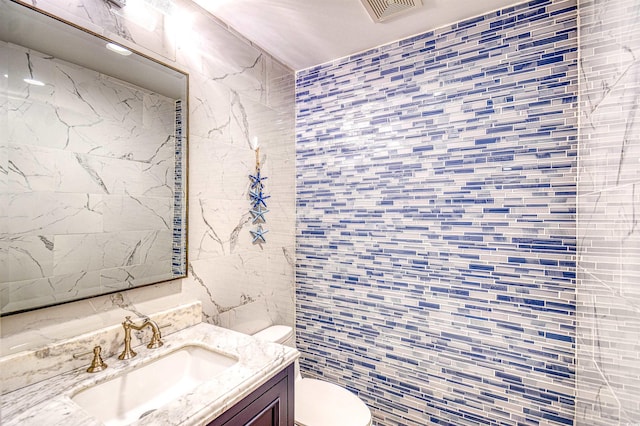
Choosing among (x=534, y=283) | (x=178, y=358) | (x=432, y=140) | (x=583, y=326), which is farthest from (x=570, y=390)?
(x=178, y=358)

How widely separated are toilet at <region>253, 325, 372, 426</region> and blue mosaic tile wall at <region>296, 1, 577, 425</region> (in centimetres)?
34

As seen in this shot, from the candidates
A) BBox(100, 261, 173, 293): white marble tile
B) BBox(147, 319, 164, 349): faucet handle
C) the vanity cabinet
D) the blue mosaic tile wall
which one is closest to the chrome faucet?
BBox(147, 319, 164, 349): faucet handle

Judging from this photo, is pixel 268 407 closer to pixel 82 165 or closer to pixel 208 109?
pixel 82 165

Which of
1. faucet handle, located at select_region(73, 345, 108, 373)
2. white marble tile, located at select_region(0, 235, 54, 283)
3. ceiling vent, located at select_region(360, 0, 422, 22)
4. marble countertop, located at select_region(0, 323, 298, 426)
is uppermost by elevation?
ceiling vent, located at select_region(360, 0, 422, 22)

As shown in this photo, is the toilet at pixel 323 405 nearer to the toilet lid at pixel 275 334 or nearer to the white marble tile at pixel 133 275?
the toilet lid at pixel 275 334

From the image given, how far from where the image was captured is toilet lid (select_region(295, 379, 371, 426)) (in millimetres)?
1424

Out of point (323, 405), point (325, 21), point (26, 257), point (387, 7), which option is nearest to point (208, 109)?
point (325, 21)

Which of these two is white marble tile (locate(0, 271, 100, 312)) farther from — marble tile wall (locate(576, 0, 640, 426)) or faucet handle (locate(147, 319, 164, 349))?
marble tile wall (locate(576, 0, 640, 426))

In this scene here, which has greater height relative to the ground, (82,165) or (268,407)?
(82,165)

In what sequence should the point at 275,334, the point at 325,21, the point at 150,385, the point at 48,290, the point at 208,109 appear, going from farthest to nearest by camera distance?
the point at 275,334, the point at 325,21, the point at 208,109, the point at 150,385, the point at 48,290

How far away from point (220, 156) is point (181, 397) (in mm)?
1124

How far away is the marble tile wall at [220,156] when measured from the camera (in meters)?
1.15

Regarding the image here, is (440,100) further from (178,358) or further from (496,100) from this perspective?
(178,358)

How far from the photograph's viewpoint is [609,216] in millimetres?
912
